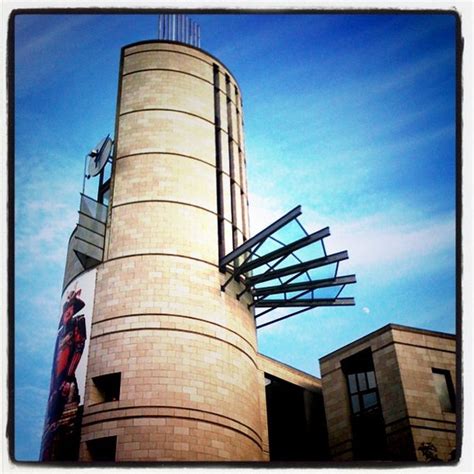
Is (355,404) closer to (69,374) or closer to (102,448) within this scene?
(102,448)

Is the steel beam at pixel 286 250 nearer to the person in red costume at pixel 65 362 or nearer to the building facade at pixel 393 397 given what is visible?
the building facade at pixel 393 397

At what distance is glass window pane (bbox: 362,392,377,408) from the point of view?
21.6m

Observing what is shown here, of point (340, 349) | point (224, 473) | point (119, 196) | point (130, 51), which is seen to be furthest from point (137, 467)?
point (130, 51)

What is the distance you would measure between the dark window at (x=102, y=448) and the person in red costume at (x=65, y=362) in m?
1.22

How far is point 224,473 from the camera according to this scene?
1246cm

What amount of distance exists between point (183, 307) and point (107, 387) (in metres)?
2.92

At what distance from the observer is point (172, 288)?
757 inches

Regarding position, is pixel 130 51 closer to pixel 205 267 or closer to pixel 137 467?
pixel 205 267

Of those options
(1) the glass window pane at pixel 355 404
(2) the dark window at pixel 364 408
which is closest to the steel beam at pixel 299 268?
(2) the dark window at pixel 364 408

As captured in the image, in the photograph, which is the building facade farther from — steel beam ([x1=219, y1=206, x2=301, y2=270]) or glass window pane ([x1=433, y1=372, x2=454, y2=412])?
steel beam ([x1=219, y1=206, x2=301, y2=270])

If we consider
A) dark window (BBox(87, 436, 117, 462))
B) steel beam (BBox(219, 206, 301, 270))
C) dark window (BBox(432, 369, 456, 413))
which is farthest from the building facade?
dark window (BBox(87, 436, 117, 462))

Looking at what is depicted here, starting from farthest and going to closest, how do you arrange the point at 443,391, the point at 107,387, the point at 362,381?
the point at 362,381
the point at 443,391
the point at 107,387

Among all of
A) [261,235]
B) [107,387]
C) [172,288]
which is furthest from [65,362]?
[261,235]

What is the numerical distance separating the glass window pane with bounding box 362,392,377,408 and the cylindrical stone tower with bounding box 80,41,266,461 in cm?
334
